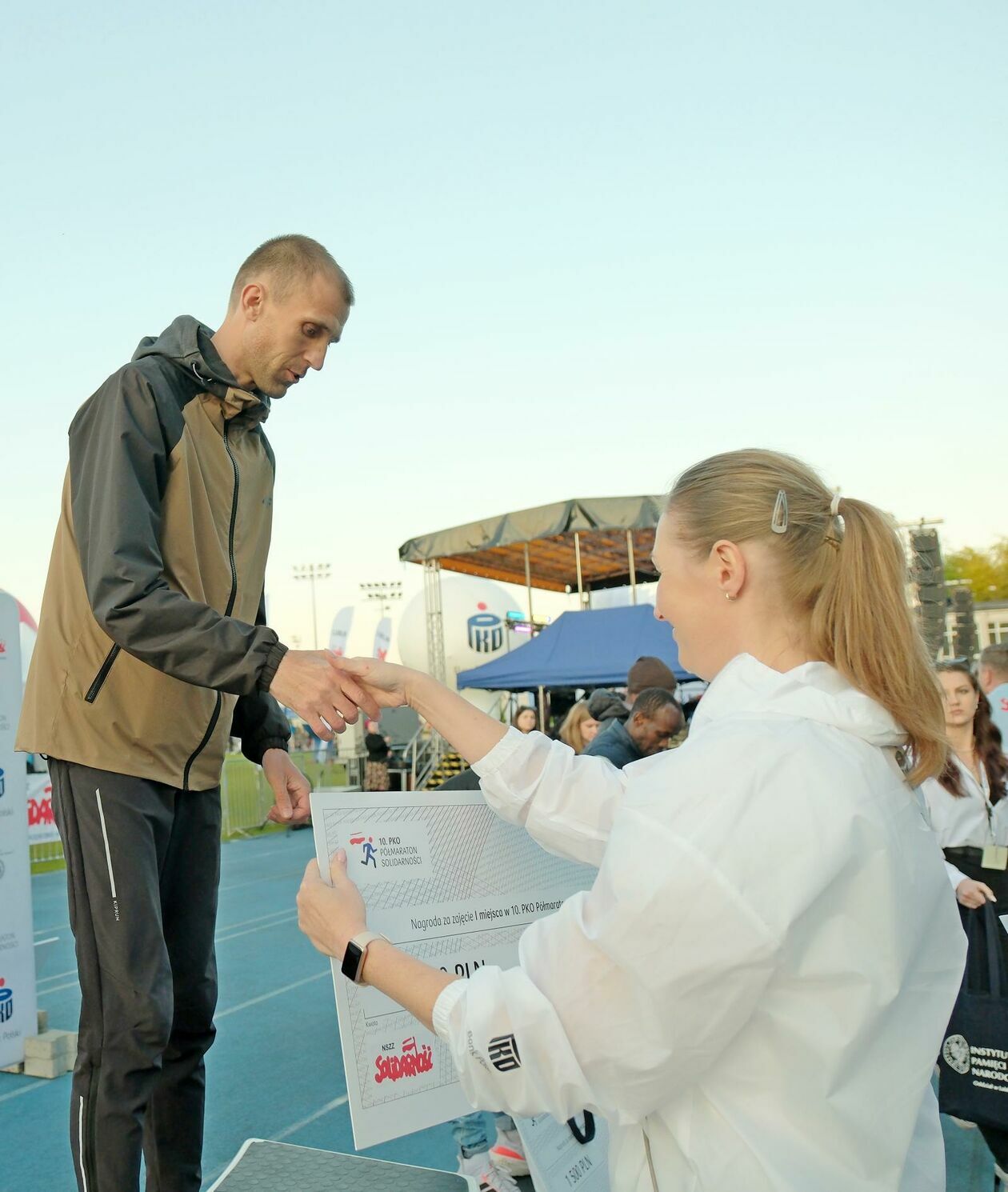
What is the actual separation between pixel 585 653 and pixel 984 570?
46.7m

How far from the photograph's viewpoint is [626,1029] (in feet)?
4.14

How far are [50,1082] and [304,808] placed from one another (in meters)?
3.48

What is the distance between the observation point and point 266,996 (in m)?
6.34

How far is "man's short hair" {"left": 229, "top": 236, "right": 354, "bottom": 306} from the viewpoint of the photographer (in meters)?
2.34

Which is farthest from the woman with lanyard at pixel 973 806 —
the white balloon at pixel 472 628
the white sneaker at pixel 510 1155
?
the white balloon at pixel 472 628

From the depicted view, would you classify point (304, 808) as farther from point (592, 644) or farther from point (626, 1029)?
point (592, 644)

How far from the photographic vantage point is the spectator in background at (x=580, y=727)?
6.97 meters

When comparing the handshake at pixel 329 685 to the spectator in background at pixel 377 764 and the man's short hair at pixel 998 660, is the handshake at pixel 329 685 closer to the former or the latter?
the man's short hair at pixel 998 660

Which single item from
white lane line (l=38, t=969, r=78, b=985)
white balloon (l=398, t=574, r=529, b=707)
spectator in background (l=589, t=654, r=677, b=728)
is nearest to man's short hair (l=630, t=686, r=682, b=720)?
spectator in background (l=589, t=654, r=677, b=728)

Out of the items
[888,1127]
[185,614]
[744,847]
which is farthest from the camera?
[185,614]

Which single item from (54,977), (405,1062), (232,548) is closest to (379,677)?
(232,548)

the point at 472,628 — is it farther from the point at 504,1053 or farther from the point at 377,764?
the point at 504,1053

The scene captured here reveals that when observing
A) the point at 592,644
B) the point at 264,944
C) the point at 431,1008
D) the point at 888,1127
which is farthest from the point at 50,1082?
the point at 592,644

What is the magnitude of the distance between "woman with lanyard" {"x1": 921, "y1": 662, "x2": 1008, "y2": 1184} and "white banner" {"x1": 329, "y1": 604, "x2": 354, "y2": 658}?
34.0 metres
